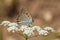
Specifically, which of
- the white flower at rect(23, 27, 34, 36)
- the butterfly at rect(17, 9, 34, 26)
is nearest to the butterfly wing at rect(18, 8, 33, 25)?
the butterfly at rect(17, 9, 34, 26)

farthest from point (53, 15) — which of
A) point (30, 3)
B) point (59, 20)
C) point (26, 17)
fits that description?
point (26, 17)

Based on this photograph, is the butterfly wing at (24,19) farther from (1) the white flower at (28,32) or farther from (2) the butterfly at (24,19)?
(1) the white flower at (28,32)

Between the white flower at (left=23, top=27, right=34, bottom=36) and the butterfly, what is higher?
the butterfly

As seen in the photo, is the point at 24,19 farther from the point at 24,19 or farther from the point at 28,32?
the point at 28,32

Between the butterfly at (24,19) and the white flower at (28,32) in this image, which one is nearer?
the white flower at (28,32)

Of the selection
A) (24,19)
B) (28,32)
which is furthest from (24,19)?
(28,32)

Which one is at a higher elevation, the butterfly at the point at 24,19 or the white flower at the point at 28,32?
the butterfly at the point at 24,19

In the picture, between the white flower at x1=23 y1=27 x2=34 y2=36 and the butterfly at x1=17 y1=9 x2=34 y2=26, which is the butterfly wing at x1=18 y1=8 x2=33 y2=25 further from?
the white flower at x1=23 y1=27 x2=34 y2=36

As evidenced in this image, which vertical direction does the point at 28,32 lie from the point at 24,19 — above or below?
below

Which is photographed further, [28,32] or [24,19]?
[24,19]

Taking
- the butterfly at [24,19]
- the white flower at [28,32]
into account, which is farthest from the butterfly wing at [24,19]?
the white flower at [28,32]

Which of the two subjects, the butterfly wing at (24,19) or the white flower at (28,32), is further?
the butterfly wing at (24,19)

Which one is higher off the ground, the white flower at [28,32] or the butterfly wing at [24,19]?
the butterfly wing at [24,19]
